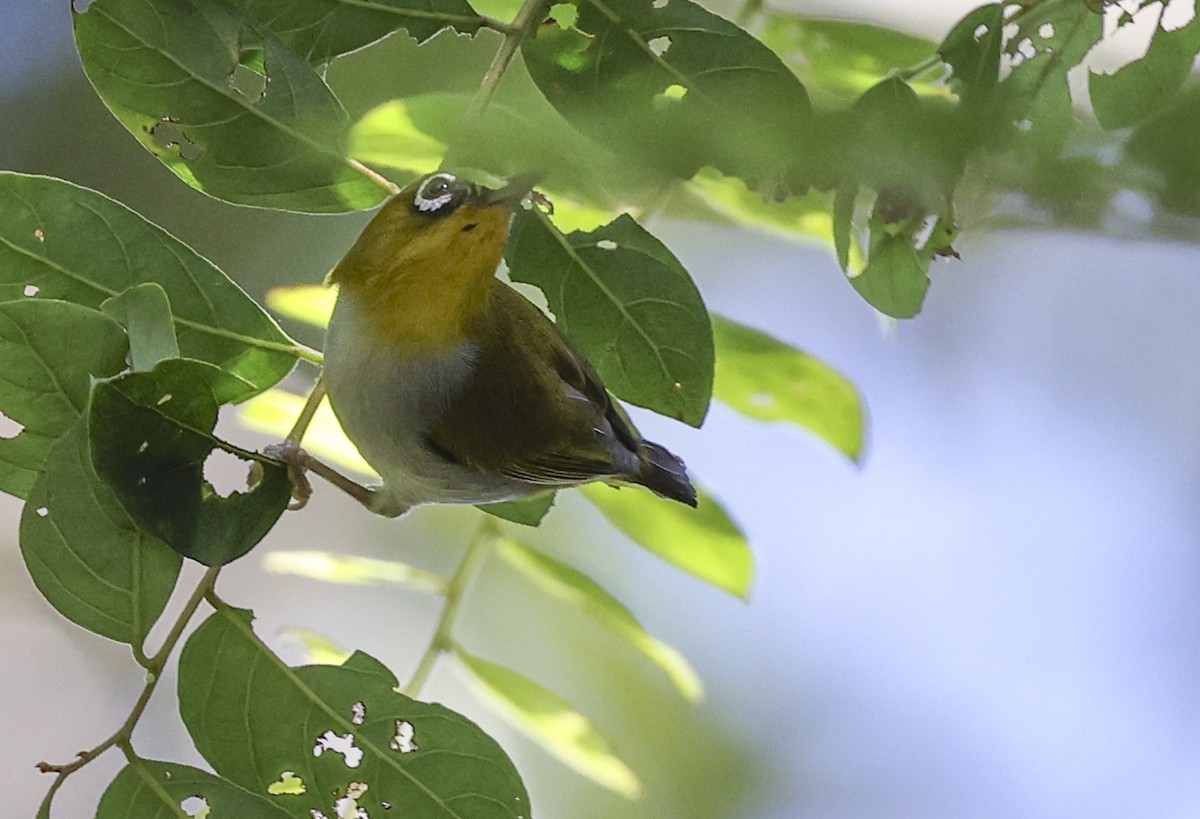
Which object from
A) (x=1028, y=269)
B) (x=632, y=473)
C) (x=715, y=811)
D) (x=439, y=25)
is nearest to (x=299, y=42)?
(x=439, y=25)

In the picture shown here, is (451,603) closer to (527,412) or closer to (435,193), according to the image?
(527,412)

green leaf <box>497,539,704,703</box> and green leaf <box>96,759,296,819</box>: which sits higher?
green leaf <box>497,539,704,703</box>

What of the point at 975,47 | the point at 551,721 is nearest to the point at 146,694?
the point at 551,721

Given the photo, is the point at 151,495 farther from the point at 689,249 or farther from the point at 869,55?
the point at 689,249

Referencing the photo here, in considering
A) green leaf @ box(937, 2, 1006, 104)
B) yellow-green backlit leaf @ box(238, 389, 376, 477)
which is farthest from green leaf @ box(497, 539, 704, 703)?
green leaf @ box(937, 2, 1006, 104)

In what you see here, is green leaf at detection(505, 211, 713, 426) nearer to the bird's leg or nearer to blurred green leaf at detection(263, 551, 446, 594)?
the bird's leg

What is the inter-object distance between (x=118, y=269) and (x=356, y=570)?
0.38 m

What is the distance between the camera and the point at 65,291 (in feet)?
1.92

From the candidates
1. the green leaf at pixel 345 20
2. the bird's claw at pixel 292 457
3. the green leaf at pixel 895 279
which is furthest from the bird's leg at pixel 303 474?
the green leaf at pixel 895 279

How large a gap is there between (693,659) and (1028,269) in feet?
2.70

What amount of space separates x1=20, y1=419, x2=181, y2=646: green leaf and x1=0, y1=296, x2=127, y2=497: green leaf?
2cm

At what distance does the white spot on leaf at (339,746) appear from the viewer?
612 millimetres

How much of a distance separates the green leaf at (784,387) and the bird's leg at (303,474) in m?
0.26

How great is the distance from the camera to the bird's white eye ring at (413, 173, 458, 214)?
23.1 inches
